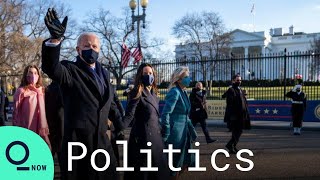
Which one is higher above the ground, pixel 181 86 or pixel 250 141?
pixel 181 86

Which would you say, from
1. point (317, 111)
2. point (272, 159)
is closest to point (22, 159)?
point (272, 159)

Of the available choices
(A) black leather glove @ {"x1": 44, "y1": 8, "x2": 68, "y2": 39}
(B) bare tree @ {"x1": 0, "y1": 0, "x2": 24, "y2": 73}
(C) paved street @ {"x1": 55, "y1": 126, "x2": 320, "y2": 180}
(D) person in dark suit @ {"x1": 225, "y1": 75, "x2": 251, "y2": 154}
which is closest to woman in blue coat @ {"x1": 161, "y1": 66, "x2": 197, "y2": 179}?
(C) paved street @ {"x1": 55, "y1": 126, "x2": 320, "y2": 180}

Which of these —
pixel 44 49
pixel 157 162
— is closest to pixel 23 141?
pixel 44 49

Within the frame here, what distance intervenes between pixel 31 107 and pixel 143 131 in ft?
6.48

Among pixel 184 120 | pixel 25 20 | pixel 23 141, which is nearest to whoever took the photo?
pixel 23 141

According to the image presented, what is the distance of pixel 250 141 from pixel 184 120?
23.6ft

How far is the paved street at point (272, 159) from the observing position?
7.12 meters

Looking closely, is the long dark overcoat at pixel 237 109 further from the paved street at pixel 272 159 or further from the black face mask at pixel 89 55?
the black face mask at pixel 89 55

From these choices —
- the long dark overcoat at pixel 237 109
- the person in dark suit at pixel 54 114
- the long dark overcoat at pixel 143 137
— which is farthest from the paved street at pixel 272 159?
the long dark overcoat at pixel 143 137

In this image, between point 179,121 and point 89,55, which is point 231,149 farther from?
point 89,55

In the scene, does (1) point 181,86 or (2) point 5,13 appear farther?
(2) point 5,13

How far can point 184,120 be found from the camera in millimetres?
5344

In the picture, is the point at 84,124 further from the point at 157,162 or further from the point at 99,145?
the point at 157,162

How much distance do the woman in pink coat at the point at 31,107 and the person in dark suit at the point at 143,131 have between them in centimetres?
160
